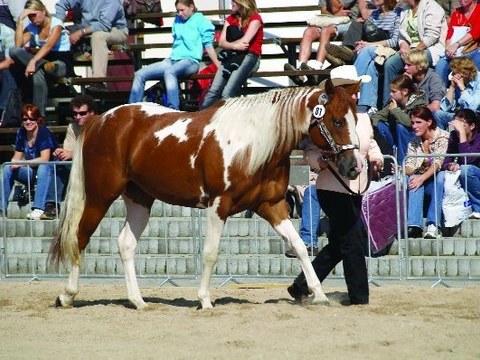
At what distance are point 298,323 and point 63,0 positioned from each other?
9310 mm

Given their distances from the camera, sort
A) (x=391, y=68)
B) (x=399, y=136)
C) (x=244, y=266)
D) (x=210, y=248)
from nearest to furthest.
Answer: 1. (x=210, y=248)
2. (x=244, y=266)
3. (x=399, y=136)
4. (x=391, y=68)

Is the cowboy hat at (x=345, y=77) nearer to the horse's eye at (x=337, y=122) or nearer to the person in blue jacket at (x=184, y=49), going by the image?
the horse's eye at (x=337, y=122)

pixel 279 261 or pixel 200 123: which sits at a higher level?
pixel 200 123

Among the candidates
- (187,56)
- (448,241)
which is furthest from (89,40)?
(448,241)

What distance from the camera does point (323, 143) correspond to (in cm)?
921

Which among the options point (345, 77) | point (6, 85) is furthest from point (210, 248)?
point (6, 85)

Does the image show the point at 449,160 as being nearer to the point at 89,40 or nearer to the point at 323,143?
the point at 323,143

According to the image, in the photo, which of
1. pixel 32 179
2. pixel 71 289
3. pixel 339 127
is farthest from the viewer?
pixel 32 179

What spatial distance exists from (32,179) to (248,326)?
5.54 m

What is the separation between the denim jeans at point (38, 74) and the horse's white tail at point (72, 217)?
5470 millimetres

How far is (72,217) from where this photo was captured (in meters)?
10.1

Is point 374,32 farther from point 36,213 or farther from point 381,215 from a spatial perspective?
point 36,213

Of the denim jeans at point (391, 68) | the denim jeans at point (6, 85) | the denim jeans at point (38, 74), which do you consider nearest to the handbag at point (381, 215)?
the denim jeans at point (391, 68)

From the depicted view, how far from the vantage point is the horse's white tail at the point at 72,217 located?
32.8 feet
